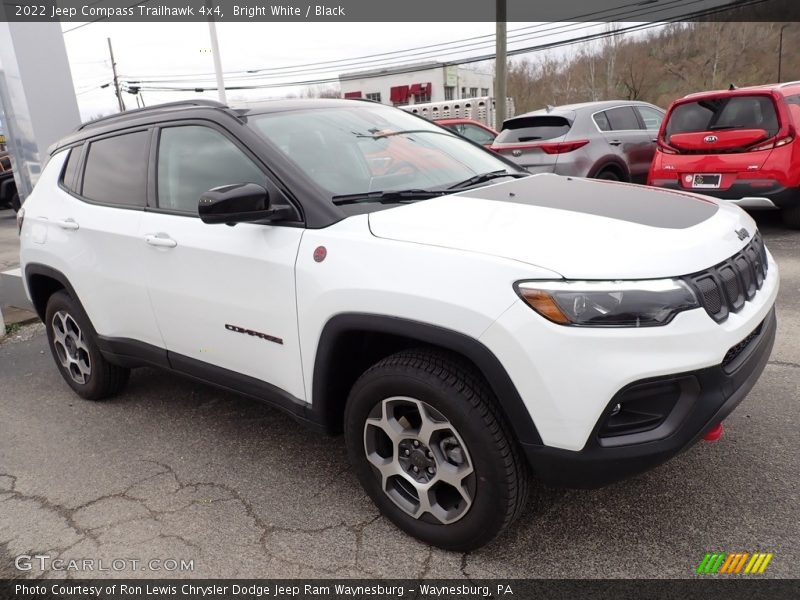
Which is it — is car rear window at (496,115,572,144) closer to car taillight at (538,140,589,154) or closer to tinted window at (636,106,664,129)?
car taillight at (538,140,589,154)

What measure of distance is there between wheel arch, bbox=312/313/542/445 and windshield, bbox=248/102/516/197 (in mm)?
641

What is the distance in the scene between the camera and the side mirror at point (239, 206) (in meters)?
2.41

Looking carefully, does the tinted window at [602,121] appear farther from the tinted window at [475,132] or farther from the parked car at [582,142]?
the tinted window at [475,132]

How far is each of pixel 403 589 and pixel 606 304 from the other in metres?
1.27

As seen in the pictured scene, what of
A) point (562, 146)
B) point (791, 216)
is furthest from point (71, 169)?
point (791, 216)

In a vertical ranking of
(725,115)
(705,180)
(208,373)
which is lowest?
(705,180)

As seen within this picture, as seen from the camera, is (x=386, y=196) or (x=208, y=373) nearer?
(x=386, y=196)

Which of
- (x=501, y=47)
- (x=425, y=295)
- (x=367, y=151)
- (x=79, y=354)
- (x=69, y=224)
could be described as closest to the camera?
(x=425, y=295)

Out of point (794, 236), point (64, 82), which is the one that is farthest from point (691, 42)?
point (64, 82)

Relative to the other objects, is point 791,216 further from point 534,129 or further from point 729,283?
point 729,283

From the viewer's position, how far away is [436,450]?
2291 mm

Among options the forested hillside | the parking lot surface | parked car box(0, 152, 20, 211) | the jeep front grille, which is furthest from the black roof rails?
the forested hillside

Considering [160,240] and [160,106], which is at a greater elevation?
[160,106]

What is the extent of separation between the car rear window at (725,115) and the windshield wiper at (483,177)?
475cm
